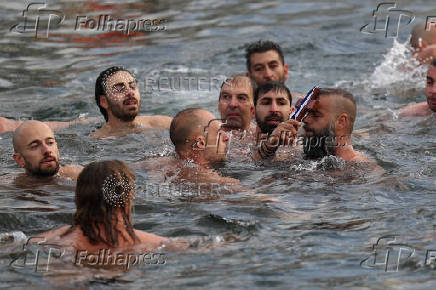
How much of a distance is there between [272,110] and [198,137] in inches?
55.1

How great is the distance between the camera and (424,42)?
15469mm

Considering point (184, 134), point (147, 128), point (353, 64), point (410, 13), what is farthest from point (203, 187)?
point (410, 13)

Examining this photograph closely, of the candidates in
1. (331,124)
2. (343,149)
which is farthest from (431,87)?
(331,124)

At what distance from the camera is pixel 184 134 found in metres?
9.94

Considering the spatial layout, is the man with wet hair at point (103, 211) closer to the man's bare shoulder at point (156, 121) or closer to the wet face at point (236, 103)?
the wet face at point (236, 103)

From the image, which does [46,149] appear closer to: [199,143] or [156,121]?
[199,143]

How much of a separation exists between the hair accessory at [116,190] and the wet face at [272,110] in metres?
3.99

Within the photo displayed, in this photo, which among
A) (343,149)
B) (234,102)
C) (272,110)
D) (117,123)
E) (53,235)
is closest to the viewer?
(53,235)

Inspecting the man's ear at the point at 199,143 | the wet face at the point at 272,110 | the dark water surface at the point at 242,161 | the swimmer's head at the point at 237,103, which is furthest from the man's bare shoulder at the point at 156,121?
the man's ear at the point at 199,143

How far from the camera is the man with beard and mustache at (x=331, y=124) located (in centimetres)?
1013

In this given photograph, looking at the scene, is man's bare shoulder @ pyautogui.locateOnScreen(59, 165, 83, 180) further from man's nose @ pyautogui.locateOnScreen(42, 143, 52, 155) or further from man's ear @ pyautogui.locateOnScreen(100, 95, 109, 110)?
man's ear @ pyautogui.locateOnScreen(100, 95, 109, 110)

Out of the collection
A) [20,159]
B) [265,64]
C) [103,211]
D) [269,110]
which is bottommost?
[103,211]

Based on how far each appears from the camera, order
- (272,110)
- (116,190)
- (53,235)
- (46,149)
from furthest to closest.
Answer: (272,110)
(46,149)
(53,235)
(116,190)

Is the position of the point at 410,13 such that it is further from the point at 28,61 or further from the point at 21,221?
the point at 21,221
